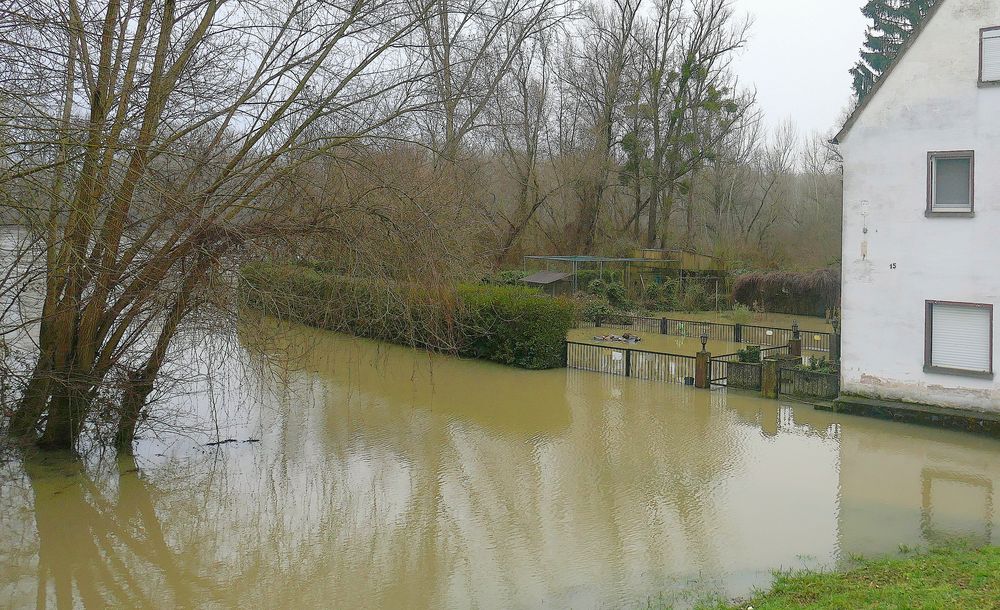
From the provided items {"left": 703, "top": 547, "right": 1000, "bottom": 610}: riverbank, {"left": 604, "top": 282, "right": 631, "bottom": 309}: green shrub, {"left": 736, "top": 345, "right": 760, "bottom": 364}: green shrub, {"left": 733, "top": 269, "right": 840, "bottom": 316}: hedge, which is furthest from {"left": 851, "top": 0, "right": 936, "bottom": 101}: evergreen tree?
{"left": 703, "top": 547, "right": 1000, "bottom": 610}: riverbank

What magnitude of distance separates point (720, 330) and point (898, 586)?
21.4m

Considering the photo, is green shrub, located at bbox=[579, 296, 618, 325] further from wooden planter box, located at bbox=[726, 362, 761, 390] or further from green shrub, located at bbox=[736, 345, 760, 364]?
wooden planter box, located at bbox=[726, 362, 761, 390]

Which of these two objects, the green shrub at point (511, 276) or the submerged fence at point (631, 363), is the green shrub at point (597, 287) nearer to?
the green shrub at point (511, 276)

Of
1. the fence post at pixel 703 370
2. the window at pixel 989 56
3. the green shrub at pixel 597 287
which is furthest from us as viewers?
the green shrub at pixel 597 287

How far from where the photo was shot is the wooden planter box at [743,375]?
18609 millimetres

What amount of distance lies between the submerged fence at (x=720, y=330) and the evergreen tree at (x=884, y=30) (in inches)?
661

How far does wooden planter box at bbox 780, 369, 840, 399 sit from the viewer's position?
1720 cm

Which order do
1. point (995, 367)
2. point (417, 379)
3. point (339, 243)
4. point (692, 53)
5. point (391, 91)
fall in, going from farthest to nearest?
point (692, 53)
point (417, 379)
point (995, 367)
point (391, 91)
point (339, 243)

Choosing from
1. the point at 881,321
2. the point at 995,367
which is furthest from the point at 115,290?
the point at 995,367

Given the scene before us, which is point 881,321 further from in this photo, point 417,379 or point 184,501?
point 184,501

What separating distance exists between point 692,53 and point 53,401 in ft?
121

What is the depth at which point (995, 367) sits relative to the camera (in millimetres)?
14648

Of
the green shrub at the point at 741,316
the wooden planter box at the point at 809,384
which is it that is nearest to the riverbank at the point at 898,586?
the wooden planter box at the point at 809,384

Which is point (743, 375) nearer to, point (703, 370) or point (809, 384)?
point (703, 370)
